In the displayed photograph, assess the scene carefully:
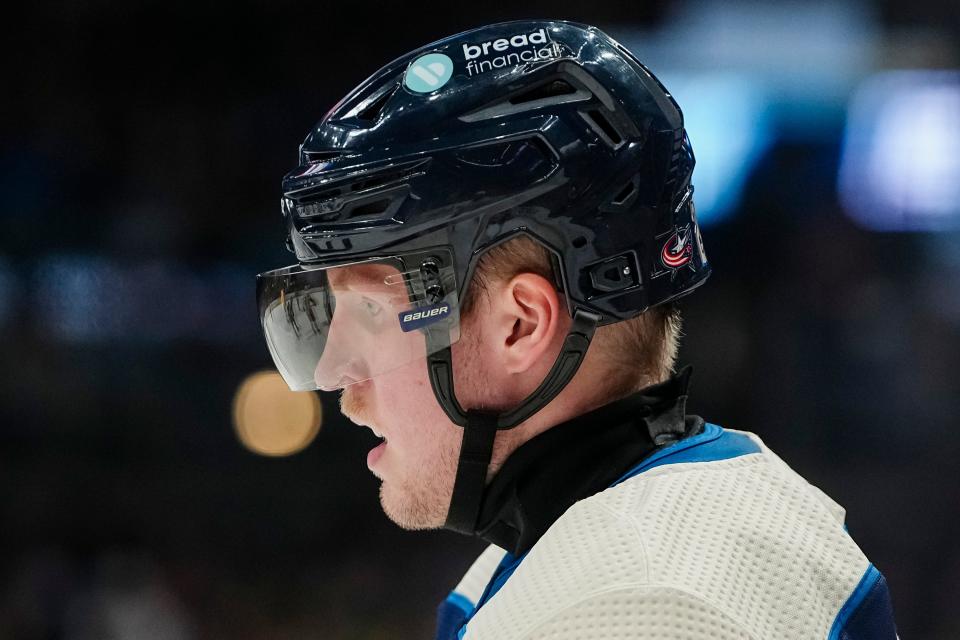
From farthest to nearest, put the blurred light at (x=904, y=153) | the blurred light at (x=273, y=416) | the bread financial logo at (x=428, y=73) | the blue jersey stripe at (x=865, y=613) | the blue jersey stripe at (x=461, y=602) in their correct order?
the blurred light at (x=904, y=153)
the blurred light at (x=273, y=416)
the blue jersey stripe at (x=461, y=602)
the bread financial logo at (x=428, y=73)
the blue jersey stripe at (x=865, y=613)

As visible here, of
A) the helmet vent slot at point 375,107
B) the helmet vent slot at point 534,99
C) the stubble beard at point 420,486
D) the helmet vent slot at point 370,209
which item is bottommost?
the stubble beard at point 420,486

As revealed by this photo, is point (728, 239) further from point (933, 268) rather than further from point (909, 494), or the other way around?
point (909, 494)

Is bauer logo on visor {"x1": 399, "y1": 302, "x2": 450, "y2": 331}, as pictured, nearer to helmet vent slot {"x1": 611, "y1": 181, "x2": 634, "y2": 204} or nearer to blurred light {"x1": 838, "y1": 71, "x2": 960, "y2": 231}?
helmet vent slot {"x1": 611, "y1": 181, "x2": 634, "y2": 204}

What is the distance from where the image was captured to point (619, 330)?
1280 mm

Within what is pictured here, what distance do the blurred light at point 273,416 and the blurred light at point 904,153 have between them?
2440 millimetres

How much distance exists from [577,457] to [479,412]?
139 mm

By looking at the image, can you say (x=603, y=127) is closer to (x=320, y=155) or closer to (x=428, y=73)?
(x=428, y=73)

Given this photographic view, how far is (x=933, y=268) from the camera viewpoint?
13.8 feet

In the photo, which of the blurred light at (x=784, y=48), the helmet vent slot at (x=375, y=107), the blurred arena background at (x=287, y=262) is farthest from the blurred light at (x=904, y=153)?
the helmet vent slot at (x=375, y=107)

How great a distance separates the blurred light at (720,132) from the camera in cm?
Answer: 401

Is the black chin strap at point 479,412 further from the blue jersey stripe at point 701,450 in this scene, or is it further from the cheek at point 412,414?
the blue jersey stripe at point 701,450

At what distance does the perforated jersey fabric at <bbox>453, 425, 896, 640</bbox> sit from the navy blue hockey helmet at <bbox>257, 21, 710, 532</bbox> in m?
0.24

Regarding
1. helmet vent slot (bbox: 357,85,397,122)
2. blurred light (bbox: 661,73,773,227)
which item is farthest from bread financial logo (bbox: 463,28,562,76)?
blurred light (bbox: 661,73,773,227)

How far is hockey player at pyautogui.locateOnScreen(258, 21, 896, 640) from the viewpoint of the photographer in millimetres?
1199
